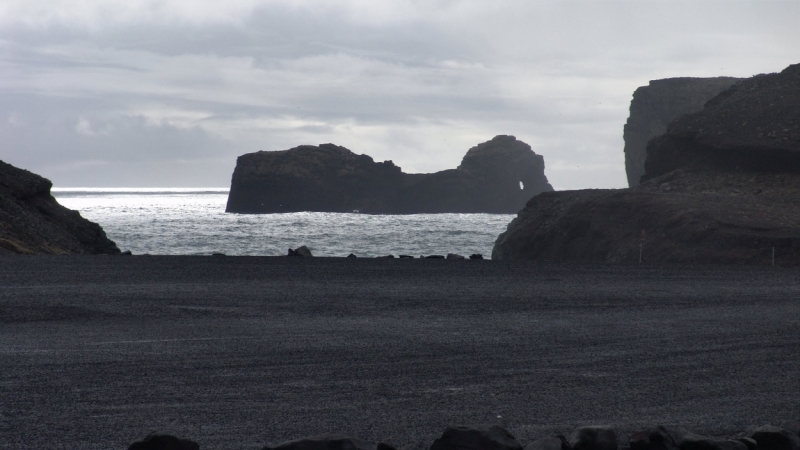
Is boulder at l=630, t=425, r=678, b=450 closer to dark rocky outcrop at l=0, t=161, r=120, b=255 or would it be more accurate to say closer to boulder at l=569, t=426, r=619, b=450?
boulder at l=569, t=426, r=619, b=450

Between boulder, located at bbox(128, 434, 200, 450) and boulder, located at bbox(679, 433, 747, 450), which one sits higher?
boulder, located at bbox(128, 434, 200, 450)

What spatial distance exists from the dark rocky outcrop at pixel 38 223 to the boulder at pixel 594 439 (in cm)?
2743

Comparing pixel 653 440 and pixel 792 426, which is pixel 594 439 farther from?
pixel 792 426

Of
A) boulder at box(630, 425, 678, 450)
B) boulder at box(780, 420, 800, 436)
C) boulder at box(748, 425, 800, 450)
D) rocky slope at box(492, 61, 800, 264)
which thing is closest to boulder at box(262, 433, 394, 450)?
boulder at box(630, 425, 678, 450)

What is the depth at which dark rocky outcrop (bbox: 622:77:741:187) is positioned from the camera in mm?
124938

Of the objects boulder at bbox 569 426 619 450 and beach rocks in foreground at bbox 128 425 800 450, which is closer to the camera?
beach rocks in foreground at bbox 128 425 800 450

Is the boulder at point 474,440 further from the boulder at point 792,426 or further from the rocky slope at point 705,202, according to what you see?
the rocky slope at point 705,202

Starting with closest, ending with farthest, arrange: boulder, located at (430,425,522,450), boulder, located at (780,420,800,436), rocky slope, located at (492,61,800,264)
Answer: boulder, located at (430,425,522,450), boulder, located at (780,420,800,436), rocky slope, located at (492,61,800,264)

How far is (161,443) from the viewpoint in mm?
5113

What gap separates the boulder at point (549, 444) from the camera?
17.4ft

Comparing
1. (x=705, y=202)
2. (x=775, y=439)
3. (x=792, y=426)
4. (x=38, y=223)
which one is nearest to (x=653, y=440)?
(x=775, y=439)

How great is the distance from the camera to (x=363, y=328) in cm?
1107

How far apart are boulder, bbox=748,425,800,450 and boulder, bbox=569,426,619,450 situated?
3.33 feet

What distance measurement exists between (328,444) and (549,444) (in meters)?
1.48
